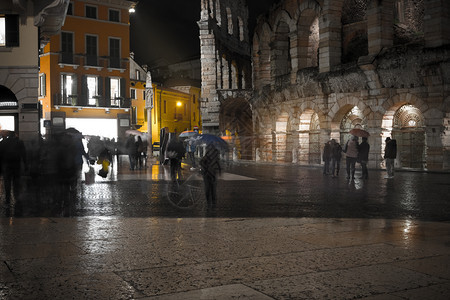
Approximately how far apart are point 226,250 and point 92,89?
37.6 m

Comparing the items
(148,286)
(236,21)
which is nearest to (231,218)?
(148,286)

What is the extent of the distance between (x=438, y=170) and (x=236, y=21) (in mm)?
31331

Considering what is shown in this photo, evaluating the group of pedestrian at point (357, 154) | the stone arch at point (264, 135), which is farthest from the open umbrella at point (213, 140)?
the stone arch at point (264, 135)

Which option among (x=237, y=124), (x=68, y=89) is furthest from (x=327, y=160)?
(x=68, y=89)

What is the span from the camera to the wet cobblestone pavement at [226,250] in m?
4.56

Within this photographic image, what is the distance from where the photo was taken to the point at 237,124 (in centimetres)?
4488

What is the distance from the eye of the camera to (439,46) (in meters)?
22.5

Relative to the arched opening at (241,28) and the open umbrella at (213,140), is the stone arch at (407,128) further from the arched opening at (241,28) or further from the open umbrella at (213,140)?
the arched opening at (241,28)

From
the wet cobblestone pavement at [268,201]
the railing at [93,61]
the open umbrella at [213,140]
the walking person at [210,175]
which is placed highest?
the railing at [93,61]

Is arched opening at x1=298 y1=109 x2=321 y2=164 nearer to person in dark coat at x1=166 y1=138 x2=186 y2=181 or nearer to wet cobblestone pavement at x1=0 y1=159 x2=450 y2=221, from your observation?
wet cobblestone pavement at x1=0 y1=159 x2=450 y2=221

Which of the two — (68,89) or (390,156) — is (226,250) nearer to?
(390,156)

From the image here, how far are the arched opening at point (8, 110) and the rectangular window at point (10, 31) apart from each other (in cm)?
173

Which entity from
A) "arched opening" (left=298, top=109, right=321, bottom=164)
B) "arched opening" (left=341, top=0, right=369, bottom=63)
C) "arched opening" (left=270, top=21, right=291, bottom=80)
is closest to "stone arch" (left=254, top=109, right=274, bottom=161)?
"arched opening" (left=270, top=21, right=291, bottom=80)

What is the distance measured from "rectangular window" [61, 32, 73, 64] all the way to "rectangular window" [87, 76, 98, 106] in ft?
7.00
